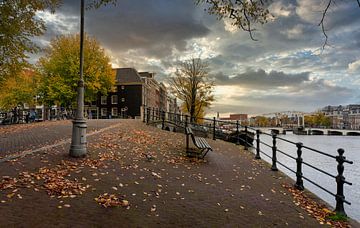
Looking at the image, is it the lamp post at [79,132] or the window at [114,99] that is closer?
the lamp post at [79,132]

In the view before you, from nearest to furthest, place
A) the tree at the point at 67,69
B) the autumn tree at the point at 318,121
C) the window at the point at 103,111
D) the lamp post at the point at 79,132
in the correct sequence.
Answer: the lamp post at the point at 79,132
the tree at the point at 67,69
the window at the point at 103,111
the autumn tree at the point at 318,121

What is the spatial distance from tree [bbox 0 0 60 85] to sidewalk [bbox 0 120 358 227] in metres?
4.68

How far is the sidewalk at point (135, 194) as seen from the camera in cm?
475

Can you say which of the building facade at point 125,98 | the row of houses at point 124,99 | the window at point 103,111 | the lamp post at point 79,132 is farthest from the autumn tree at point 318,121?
the lamp post at point 79,132

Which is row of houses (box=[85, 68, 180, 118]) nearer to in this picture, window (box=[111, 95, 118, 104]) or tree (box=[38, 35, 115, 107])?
window (box=[111, 95, 118, 104])

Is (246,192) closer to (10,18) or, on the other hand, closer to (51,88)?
(10,18)

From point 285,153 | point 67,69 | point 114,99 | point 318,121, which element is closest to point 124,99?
point 114,99

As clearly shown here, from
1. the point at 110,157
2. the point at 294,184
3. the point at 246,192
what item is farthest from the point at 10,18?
the point at 294,184

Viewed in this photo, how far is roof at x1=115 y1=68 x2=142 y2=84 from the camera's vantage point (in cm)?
6359

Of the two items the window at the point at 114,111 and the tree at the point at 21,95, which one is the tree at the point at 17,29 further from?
the window at the point at 114,111

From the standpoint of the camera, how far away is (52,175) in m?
6.46

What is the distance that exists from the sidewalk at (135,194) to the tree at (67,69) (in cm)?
2775

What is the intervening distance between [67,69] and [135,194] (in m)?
33.5

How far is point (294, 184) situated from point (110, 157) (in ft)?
18.1
